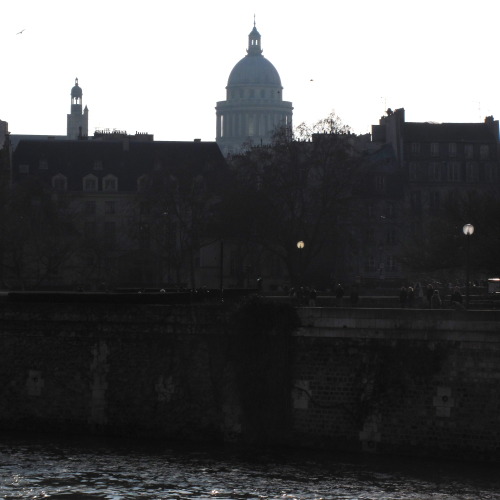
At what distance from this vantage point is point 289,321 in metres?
44.5

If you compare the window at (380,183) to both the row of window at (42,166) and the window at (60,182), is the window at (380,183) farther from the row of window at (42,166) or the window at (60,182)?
the window at (60,182)

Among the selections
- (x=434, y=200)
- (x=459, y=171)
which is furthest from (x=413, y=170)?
(x=459, y=171)

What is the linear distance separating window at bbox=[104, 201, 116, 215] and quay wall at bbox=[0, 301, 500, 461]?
2658 inches

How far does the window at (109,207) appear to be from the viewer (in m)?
116

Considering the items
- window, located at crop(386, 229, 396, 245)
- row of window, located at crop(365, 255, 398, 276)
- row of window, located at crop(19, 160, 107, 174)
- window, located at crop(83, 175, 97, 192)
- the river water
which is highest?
row of window, located at crop(19, 160, 107, 174)

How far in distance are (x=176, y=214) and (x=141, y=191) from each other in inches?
251

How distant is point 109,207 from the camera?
116688 mm

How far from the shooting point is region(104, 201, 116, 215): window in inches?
4587

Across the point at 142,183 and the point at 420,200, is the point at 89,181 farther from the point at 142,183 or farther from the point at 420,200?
the point at 420,200

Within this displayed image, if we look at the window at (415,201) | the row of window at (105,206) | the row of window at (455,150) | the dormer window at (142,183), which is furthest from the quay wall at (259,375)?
the row of window at (455,150)

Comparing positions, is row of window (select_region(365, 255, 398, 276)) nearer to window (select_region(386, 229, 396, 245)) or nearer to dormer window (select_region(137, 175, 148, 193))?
window (select_region(386, 229, 396, 245))

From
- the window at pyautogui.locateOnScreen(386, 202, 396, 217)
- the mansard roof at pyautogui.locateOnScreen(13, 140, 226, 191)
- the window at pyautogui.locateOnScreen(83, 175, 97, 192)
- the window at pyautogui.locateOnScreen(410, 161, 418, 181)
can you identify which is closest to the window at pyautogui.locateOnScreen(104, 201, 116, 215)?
the mansard roof at pyautogui.locateOnScreen(13, 140, 226, 191)

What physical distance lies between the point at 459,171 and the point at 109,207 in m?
30.9

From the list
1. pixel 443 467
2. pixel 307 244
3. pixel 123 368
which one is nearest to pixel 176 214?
pixel 307 244
